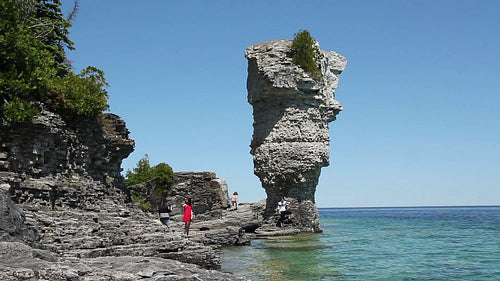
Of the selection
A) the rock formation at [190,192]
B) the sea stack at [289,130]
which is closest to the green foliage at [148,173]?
the rock formation at [190,192]

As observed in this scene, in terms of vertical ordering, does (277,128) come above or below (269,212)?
above

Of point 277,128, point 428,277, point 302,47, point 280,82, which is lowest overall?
point 428,277

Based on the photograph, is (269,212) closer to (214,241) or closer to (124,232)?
(214,241)

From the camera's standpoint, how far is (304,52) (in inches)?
1092

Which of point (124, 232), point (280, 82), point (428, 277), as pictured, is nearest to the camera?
point (124, 232)

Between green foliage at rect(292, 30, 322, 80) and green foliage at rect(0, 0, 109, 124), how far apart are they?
13309 mm

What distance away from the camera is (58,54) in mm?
23203

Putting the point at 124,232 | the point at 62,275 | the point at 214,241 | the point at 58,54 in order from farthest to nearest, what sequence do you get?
the point at 58,54
the point at 214,241
the point at 124,232
the point at 62,275

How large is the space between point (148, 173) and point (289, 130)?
40.1ft

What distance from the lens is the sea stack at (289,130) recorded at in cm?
2767

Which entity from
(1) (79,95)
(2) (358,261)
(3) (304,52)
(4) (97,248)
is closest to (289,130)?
(3) (304,52)

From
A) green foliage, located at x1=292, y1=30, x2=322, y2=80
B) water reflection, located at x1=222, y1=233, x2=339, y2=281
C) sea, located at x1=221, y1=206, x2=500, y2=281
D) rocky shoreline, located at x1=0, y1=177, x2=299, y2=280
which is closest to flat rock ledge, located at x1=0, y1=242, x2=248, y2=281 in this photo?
rocky shoreline, located at x1=0, y1=177, x2=299, y2=280

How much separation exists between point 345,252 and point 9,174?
14.2m

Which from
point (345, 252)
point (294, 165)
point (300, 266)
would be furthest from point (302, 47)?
point (300, 266)
